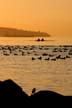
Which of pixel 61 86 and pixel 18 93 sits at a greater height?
pixel 18 93

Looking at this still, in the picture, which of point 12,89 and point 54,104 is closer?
point 54,104

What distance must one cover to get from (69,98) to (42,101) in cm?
50

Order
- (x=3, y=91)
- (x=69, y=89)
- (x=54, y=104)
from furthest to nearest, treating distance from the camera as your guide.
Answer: (x=69, y=89)
(x=3, y=91)
(x=54, y=104)

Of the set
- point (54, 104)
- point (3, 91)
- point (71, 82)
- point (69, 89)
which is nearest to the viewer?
point (54, 104)

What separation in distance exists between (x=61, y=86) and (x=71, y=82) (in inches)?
78.4

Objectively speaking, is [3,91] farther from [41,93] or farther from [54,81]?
[54,81]

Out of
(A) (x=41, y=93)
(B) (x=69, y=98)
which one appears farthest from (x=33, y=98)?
(B) (x=69, y=98)

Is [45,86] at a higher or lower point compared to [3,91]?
lower

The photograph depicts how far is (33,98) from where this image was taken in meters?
7.14

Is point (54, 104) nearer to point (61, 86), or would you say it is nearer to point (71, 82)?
point (61, 86)

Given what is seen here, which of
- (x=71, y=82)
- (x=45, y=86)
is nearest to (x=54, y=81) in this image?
(x=71, y=82)

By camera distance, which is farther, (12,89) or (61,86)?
(61,86)

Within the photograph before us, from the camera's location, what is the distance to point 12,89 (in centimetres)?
743

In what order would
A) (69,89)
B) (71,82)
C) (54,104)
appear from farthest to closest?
(71,82) → (69,89) → (54,104)
